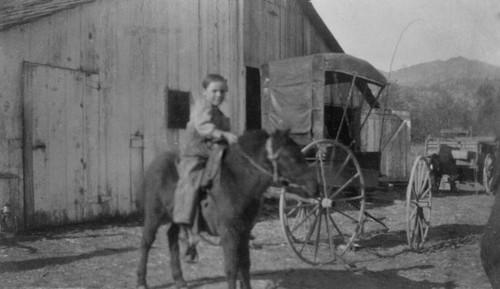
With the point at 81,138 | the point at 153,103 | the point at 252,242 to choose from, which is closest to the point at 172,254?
the point at 252,242

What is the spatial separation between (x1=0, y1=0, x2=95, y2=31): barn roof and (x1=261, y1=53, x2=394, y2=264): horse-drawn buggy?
4.39 m

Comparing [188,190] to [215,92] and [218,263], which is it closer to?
[215,92]

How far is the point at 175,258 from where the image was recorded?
584 centimetres

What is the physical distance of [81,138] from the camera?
32.1 ft

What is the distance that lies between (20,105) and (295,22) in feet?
28.5

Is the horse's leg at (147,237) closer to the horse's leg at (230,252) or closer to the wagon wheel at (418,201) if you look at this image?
the horse's leg at (230,252)

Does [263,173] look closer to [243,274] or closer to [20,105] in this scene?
[243,274]

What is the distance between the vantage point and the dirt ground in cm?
623

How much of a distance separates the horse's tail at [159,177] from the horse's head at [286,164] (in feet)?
4.74

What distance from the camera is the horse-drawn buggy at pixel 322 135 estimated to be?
24.6ft

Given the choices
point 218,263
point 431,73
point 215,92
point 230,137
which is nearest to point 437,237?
point 218,263

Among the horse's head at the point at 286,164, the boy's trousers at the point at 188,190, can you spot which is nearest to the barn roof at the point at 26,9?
the boy's trousers at the point at 188,190

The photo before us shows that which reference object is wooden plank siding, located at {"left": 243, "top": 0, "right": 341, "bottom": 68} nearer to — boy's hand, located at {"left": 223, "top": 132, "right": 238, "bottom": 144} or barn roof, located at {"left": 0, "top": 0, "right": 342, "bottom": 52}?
barn roof, located at {"left": 0, "top": 0, "right": 342, "bottom": 52}

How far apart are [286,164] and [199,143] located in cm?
114
